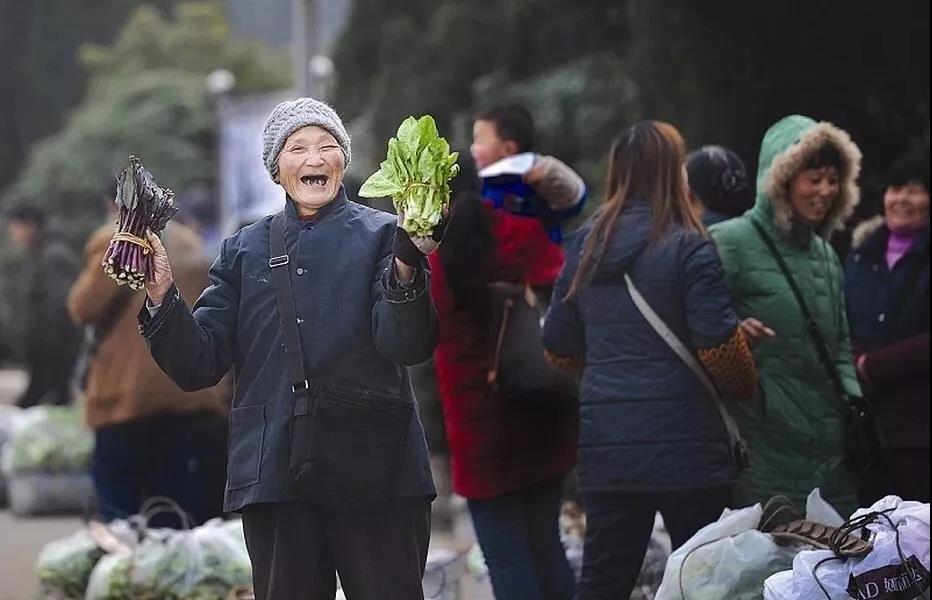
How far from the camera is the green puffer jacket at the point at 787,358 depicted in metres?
5.98

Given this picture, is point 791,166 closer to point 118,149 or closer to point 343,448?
point 343,448

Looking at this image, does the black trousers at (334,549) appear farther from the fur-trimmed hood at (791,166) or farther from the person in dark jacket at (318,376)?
the fur-trimmed hood at (791,166)

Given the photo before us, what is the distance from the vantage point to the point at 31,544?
1027 centimetres

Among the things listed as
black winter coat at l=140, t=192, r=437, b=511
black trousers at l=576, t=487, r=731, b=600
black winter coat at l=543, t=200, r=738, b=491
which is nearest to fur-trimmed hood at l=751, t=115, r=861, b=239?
black winter coat at l=543, t=200, r=738, b=491

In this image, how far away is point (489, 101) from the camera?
449 inches

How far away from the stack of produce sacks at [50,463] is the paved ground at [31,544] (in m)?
0.11

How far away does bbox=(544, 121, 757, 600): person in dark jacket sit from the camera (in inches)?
218

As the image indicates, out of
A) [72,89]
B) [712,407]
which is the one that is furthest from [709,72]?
[72,89]

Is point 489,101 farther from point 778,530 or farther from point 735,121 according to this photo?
point 778,530

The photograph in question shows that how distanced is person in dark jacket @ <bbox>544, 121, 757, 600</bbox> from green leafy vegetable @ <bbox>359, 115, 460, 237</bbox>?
134 centimetres

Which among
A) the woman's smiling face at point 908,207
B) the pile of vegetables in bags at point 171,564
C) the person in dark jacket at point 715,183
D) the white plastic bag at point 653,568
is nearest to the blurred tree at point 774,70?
the woman's smiling face at point 908,207

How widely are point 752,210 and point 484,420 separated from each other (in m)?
1.09

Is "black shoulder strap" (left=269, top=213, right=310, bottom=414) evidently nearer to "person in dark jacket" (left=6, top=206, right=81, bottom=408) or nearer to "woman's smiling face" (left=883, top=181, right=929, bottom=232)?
"woman's smiling face" (left=883, top=181, right=929, bottom=232)

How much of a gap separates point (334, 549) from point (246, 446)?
1.07 ft
